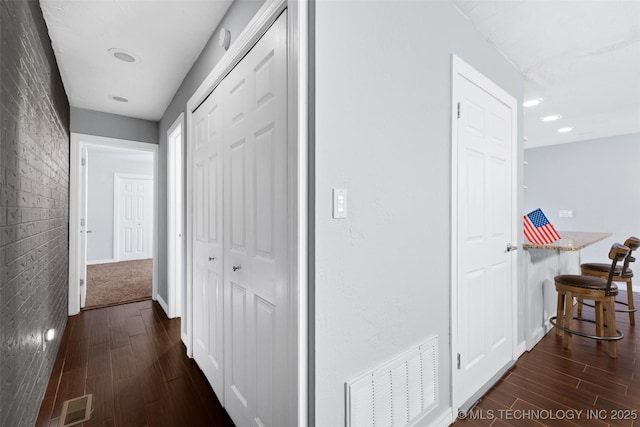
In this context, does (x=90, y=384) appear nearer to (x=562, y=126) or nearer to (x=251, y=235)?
(x=251, y=235)

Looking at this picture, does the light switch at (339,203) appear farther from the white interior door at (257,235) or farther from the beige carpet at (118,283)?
the beige carpet at (118,283)

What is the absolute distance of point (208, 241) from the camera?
2.11 metres

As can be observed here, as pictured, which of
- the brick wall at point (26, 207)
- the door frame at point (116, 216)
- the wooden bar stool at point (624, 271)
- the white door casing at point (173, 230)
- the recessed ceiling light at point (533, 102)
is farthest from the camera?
the door frame at point (116, 216)

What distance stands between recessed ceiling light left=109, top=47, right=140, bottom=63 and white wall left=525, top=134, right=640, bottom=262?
6.38 metres

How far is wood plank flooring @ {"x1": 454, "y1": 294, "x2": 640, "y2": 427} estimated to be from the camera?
1738 millimetres

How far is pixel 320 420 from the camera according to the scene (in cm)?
114

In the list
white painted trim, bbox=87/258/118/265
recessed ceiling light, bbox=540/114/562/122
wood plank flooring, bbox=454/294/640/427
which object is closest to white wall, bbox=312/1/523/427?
wood plank flooring, bbox=454/294/640/427

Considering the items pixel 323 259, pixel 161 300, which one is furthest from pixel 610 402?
pixel 161 300

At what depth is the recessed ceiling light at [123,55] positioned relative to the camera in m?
2.33

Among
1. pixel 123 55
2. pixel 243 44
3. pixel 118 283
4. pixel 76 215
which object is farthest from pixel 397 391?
pixel 118 283

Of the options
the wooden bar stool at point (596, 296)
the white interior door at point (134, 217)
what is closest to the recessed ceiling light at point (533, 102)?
the wooden bar stool at point (596, 296)

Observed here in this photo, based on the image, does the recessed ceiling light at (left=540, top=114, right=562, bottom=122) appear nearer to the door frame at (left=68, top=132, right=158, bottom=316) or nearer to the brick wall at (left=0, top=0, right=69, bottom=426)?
the brick wall at (left=0, top=0, right=69, bottom=426)

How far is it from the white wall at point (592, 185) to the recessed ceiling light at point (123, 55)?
251 inches

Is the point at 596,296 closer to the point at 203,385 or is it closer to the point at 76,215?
the point at 203,385
